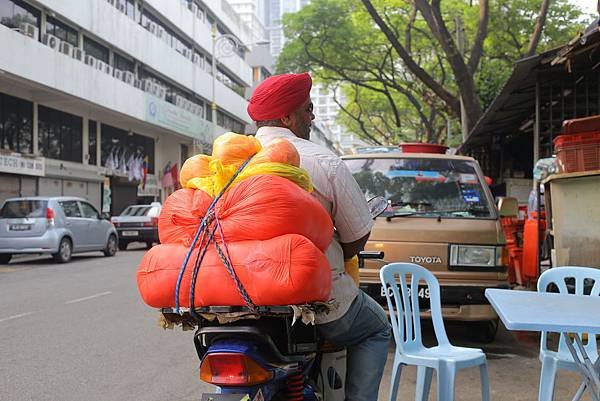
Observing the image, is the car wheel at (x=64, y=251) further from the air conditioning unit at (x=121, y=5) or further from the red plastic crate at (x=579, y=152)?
the air conditioning unit at (x=121, y=5)

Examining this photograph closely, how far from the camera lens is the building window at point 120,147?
26.1m

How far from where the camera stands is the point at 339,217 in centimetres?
234

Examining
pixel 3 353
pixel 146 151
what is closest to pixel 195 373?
pixel 3 353

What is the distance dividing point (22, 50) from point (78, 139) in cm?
672

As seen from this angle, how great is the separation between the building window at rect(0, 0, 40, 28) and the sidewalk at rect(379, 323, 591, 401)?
1702 cm

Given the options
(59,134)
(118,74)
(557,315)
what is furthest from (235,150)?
(118,74)

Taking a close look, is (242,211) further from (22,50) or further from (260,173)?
(22,50)

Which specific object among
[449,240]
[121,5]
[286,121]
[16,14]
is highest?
[121,5]

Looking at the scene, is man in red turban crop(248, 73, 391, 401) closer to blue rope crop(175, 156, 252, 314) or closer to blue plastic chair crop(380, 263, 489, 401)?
blue rope crop(175, 156, 252, 314)

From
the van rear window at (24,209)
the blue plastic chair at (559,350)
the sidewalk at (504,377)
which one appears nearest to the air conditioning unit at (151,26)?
the van rear window at (24,209)

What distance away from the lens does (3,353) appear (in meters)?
5.25

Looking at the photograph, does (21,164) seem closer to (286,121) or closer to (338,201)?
(286,121)

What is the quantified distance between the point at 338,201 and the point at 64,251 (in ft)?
41.7

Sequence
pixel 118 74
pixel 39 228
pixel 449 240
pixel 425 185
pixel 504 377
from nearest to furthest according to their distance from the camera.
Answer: pixel 504 377 → pixel 449 240 → pixel 425 185 → pixel 39 228 → pixel 118 74
